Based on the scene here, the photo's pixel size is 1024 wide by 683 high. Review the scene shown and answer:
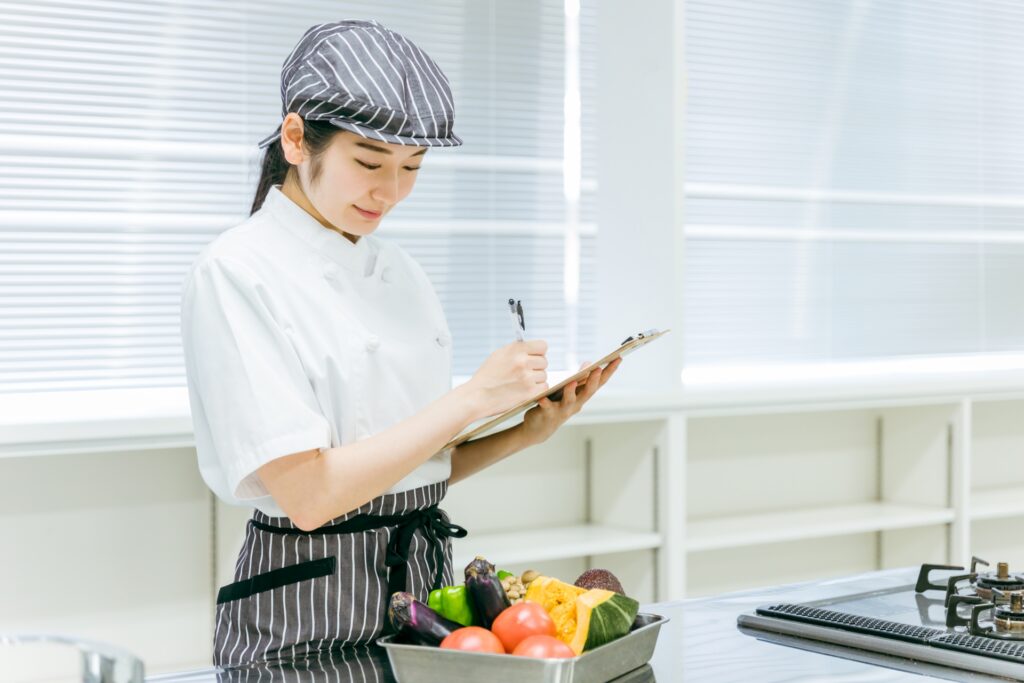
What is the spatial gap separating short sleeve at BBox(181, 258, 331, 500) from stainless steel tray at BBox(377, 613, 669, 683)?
30cm

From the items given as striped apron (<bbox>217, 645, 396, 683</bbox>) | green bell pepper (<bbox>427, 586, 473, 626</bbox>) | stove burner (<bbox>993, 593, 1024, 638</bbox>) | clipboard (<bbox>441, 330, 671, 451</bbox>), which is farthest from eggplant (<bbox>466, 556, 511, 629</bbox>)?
stove burner (<bbox>993, 593, 1024, 638</bbox>)

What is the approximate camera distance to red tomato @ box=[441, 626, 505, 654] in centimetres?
122

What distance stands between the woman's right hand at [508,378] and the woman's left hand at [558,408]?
14cm

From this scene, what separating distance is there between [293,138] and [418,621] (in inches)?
26.7

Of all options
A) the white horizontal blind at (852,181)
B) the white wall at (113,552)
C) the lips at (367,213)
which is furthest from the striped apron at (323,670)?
the white horizontal blind at (852,181)

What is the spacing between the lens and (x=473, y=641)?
48.3 inches

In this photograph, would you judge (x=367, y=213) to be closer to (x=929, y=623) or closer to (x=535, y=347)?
(x=535, y=347)

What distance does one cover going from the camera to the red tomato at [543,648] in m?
1.20

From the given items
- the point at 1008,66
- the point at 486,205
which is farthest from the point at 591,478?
the point at 1008,66

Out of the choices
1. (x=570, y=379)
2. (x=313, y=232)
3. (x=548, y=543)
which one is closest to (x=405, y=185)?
(x=313, y=232)

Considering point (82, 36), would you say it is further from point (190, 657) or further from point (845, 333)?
point (845, 333)

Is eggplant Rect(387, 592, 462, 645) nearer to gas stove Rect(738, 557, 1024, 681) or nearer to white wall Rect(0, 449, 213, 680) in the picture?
gas stove Rect(738, 557, 1024, 681)

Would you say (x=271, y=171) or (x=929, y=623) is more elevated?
(x=271, y=171)

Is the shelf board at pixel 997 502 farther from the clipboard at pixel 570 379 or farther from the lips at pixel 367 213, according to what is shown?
the lips at pixel 367 213
